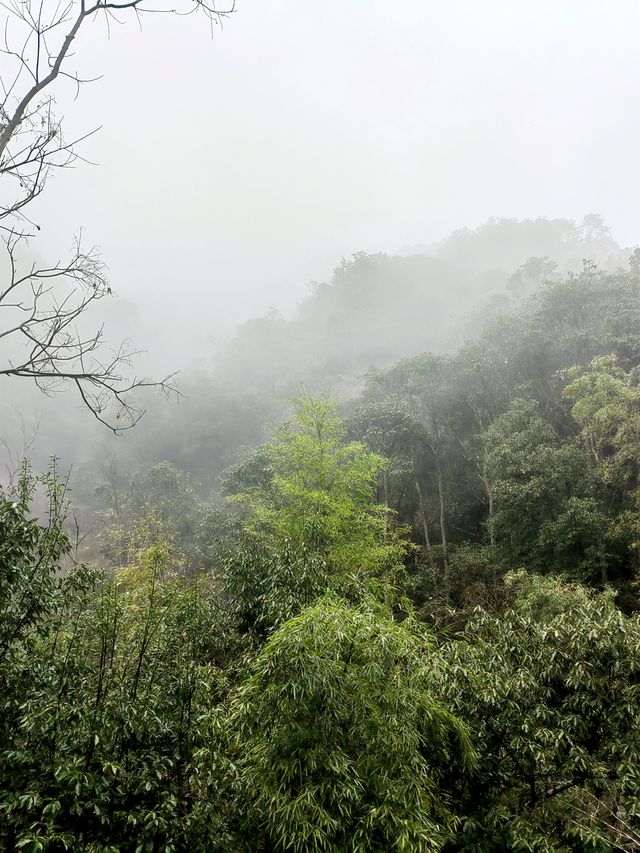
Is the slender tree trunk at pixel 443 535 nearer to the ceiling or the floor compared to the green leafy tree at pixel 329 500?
nearer to the floor

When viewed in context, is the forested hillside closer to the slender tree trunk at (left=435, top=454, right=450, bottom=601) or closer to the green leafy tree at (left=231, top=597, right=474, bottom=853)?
the green leafy tree at (left=231, top=597, right=474, bottom=853)

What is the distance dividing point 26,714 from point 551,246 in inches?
2963

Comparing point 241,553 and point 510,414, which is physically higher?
point 510,414

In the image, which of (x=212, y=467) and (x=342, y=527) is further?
(x=212, y=467)

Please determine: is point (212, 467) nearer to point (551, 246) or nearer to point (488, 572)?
point (488, 572)

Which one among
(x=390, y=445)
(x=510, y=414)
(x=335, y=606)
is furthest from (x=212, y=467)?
(x=335, y=606)

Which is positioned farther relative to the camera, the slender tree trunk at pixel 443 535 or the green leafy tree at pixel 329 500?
the slender tree trunk at pixel 443 535

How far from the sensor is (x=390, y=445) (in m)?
23.5

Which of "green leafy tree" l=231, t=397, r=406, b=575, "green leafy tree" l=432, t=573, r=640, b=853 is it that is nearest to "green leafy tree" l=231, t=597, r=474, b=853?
"green leafy tree" l=432, t=573, r=640, b=853

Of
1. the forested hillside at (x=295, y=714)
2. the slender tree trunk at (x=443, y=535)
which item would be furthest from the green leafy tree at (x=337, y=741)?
the slender tree trunk at (x=443, y=535)

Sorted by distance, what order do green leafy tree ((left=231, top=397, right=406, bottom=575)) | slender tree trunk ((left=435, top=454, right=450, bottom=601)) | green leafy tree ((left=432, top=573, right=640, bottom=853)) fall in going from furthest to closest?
1. slender tree trunk ((left=435, top=454, right=450, bottom=601))
2. green leafy tree ((left=231, top=397, right=406, bottom=575))
3. green leafy tree ((left=432, top=573, right=640, bottom=853))

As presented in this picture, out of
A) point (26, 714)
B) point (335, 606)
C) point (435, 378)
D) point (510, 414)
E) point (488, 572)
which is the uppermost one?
point (435, 378)

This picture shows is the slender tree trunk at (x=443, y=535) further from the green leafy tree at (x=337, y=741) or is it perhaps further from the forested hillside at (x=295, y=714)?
the green leafy tree at (x=337, y=741)

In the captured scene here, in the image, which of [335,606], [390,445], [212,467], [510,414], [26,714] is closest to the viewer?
[26,714]
